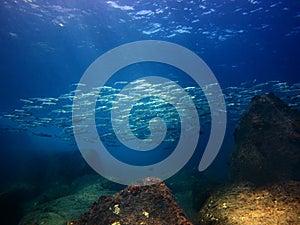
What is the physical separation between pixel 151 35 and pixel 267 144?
30.1 feet

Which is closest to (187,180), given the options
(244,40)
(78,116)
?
(244,40)

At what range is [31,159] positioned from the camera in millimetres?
30969

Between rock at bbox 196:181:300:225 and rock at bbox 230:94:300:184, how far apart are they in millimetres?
1108

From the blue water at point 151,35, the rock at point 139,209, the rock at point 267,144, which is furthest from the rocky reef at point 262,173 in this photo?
the blue water at point 151,35

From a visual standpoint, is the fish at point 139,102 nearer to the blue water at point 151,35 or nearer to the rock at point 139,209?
the blue water at point 151,35

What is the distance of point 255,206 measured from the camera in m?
6.48

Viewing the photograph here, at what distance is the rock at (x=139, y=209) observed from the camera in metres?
5.14

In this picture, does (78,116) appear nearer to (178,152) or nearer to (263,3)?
(263,3)

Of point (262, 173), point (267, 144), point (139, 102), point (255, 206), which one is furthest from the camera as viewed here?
point (139, 102)

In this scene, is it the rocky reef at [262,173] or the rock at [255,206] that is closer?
the rock at [255,206]

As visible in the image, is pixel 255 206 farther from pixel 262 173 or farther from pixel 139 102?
pixel 139 102

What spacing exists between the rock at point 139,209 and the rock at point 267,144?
4556 millimetres

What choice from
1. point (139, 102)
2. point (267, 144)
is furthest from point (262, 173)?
point (139, 102)

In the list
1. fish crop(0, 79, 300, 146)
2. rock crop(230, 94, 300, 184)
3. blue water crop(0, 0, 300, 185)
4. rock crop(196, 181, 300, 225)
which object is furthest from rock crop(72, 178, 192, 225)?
fish crop(0, 79, 300, 146)
